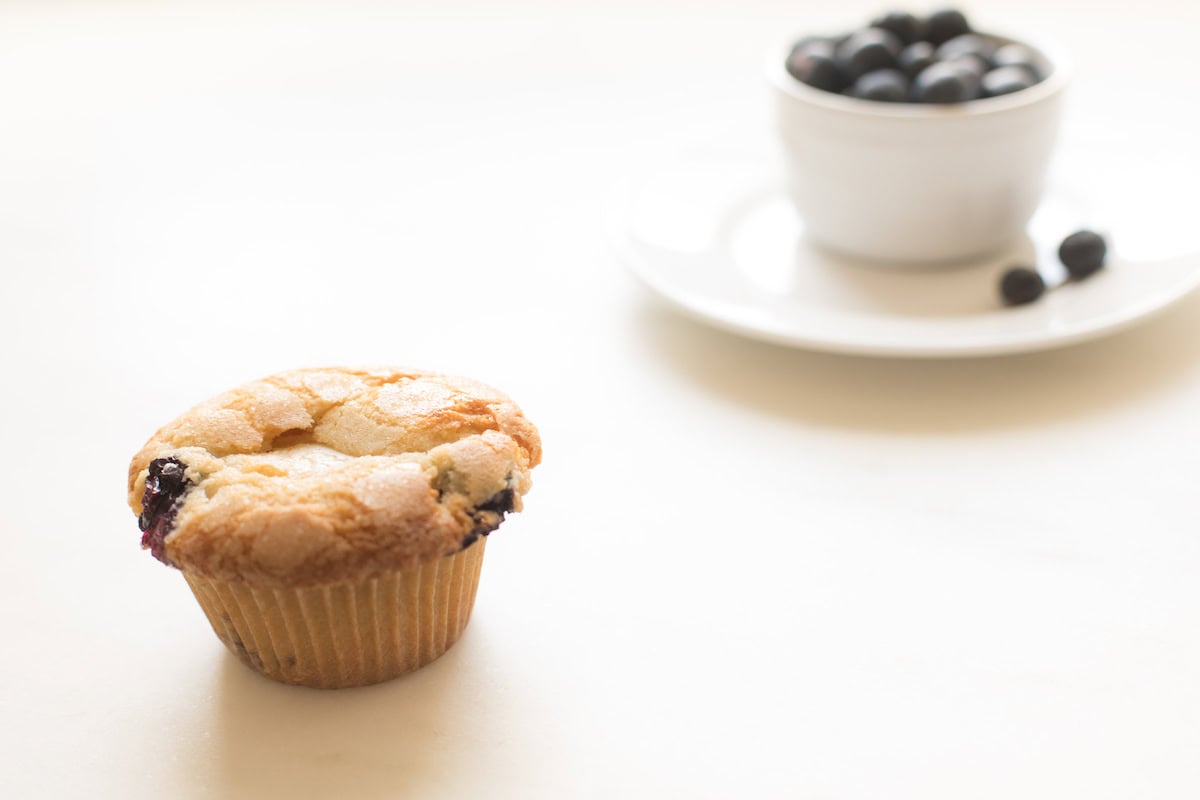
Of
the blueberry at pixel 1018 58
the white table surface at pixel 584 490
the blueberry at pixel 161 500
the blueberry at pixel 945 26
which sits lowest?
the white table surface at pixel 584 490

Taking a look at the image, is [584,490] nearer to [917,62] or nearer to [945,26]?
[917,62]

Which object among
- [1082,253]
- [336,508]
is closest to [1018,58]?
[1082,253]

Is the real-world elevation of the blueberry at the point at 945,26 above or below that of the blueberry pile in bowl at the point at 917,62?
above

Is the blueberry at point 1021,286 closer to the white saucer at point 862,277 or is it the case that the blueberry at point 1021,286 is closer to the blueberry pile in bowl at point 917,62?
the white saucer at point 862,277

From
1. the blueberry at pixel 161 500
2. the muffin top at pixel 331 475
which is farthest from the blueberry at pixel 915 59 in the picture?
the blueberry at pixel 161 500

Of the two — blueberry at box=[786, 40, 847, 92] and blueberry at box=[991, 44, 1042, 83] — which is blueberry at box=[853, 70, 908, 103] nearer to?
blueberry at box=[786, 40, 847, 92]

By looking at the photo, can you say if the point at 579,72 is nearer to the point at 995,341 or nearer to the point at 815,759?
the point at 995,341
